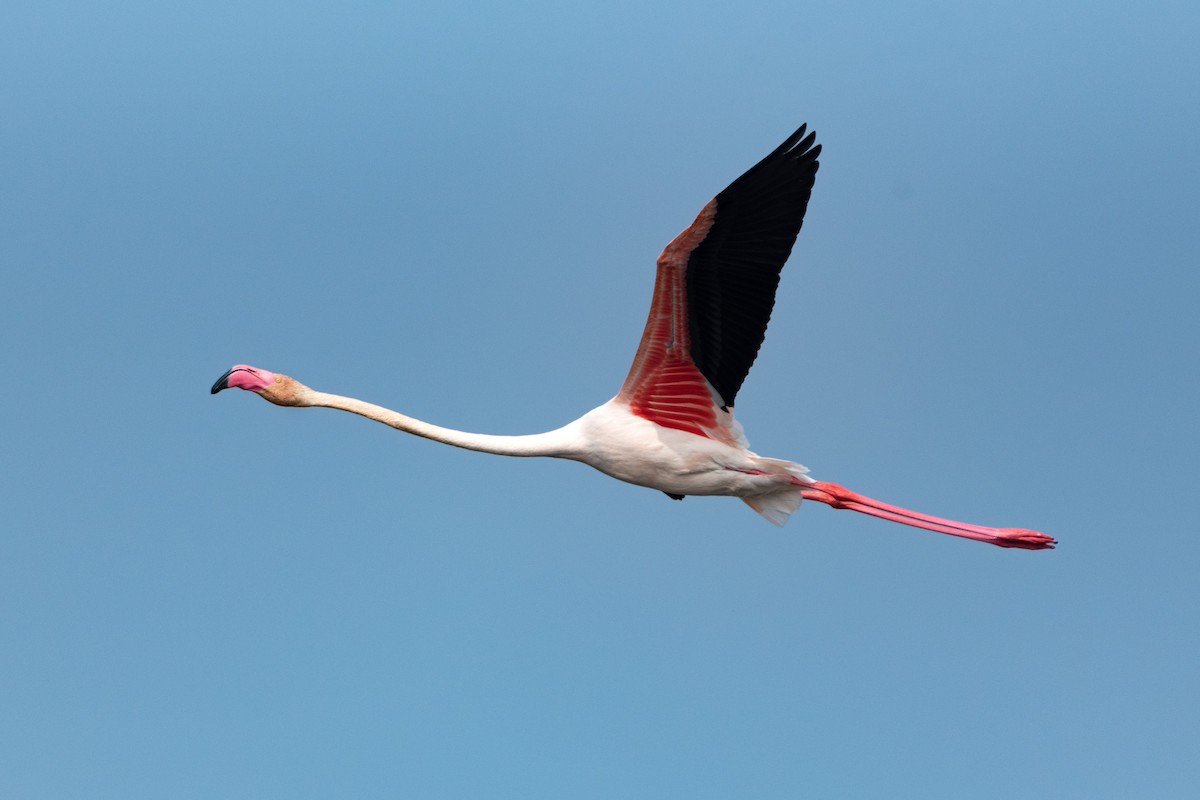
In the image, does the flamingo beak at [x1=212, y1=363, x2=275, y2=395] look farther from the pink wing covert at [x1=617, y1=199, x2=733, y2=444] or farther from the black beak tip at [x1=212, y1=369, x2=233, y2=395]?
the pink wing covert at [x1=617, y1=199, x2=733, y2=444]

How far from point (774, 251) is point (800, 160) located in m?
0.75

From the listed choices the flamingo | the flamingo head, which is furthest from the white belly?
the flamingo head

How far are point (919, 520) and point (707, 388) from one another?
2332 millimetres

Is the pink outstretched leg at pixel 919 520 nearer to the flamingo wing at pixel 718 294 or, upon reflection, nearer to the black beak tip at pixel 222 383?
the flamingo wing at pixel 718 294

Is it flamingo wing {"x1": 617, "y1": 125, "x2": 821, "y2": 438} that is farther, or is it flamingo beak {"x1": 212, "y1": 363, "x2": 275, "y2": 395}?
flamingo beak {"x1": 212, "y1": 363, "x2": 275, "y2": 395}

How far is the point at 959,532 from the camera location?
14102mm

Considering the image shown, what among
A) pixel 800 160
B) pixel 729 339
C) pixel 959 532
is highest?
pixel 800 160

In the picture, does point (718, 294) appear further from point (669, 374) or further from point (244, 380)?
point (244, 380)

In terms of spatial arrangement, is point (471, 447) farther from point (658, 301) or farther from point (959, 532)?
point (959, 532)

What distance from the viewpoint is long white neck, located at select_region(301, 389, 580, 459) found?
45.1 feet

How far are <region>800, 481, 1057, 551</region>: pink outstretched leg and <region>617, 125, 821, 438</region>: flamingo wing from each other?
1.16 metres

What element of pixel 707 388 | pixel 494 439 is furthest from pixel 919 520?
pixel 494 439

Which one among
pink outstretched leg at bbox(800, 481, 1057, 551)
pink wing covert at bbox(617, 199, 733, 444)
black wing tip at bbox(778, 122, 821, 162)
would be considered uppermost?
black wing tip at bbox(778, 122, 821, 162)

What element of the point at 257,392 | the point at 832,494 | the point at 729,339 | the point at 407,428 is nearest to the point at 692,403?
the point at 729,339
